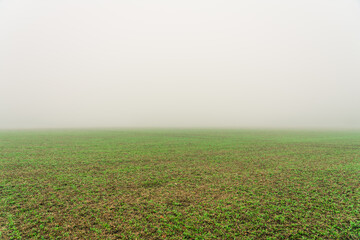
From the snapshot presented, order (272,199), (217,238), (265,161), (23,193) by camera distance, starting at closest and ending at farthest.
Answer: (217,238), (272,199), (23,193), (265,161)

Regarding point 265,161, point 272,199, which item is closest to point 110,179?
point 272,199

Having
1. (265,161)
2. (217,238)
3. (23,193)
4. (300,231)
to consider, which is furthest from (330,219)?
(23,193)

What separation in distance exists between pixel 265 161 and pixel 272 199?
2.69m

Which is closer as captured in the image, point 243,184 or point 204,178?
point 243,184

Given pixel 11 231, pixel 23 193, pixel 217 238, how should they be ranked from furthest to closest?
Answer: pixel 23 193 < pixel 11 231 < pixel 217 238

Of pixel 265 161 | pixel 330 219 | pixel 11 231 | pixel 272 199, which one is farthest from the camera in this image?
pixel 265 161

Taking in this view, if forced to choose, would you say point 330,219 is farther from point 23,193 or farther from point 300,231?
point 23,193

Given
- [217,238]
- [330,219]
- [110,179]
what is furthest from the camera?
[110,179]

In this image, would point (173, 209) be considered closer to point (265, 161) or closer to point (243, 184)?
point (243, 184)

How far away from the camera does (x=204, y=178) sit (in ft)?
11.9

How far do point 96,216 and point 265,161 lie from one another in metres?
4.73

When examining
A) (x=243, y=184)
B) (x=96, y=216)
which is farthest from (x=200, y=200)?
(x=96, y=216)

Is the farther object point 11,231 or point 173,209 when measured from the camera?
point 173,209

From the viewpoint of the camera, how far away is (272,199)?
2629mm
